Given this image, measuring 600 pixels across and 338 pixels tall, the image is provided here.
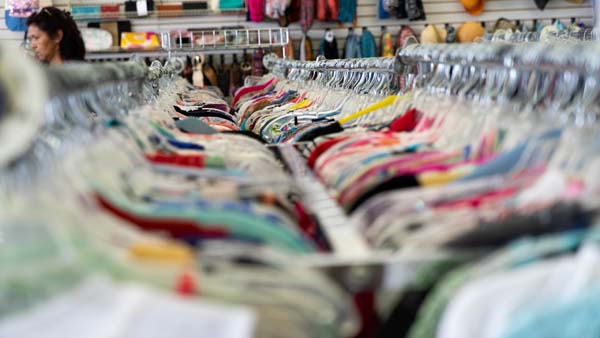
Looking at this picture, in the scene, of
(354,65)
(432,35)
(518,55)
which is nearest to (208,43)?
(432,35)

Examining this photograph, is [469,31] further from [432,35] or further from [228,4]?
[228,4]

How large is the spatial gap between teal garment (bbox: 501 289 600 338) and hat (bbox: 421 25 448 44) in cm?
697

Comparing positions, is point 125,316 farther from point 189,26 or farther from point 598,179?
point 189,26

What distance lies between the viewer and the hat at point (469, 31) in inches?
309

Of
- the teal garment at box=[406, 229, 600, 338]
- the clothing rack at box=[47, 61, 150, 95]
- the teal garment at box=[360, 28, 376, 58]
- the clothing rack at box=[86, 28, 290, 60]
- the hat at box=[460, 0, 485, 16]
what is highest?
the clothing rack at box=[47, 61, 150, 95]

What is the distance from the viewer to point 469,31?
784cm

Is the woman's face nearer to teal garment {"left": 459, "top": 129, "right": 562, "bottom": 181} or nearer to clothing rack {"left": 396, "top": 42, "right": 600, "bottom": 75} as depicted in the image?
clothing rack {"left": 396, "top": 42, "right": 600, "bottom": 75}

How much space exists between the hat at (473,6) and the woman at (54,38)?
500 cm

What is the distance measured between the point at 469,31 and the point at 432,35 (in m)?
0.38

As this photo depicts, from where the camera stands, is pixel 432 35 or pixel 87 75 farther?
pixel 432 35

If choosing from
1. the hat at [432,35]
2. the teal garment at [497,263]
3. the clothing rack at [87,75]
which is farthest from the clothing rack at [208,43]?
the teal garment at [497,263]

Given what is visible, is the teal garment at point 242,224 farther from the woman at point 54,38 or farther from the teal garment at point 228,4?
the teal garment at point 228,4

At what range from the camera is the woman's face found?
3.90 meters

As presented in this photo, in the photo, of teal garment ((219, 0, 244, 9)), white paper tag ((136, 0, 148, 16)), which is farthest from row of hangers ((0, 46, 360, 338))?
teal garment ((219, 0, 244, 9))
